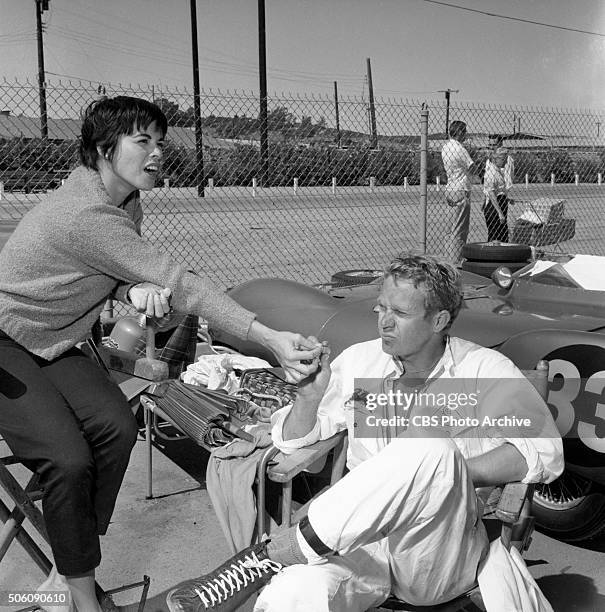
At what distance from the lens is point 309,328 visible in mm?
4316

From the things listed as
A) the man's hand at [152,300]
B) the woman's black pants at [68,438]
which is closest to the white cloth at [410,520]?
the woman's black pants at [68,438]

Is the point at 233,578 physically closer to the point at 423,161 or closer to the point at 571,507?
the point at 571,507

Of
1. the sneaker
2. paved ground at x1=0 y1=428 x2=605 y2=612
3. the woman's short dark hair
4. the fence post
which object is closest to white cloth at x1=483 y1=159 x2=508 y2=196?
the fence post

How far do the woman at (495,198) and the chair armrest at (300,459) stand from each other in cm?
749

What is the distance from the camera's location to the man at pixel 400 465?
6.93 feet

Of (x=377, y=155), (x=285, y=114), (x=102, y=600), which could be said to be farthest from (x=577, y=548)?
(x=377, y=155)

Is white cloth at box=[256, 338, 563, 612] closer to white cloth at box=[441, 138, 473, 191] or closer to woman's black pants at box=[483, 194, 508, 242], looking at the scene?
white cloth at box=[441, 138, 473, 191]

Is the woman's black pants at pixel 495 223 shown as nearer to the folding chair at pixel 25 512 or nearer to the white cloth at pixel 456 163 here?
the white cloth at pixel 456 163

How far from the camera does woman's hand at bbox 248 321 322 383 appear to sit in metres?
2.34

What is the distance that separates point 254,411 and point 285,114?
20.3 ft

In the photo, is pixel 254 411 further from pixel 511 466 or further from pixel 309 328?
pixel 511 466

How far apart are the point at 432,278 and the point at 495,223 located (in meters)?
7.73

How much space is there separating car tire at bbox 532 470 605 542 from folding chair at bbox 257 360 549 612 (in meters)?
0.89

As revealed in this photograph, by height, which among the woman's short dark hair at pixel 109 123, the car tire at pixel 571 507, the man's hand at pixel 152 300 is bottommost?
the car tire at pixel 571 507
